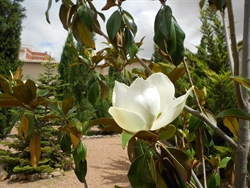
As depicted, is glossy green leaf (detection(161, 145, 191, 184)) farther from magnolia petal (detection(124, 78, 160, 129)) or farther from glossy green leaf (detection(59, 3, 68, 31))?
glossy green leaf (detection(59, 3, 68, 31))

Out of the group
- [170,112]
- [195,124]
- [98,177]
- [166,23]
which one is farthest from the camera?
[98,177]

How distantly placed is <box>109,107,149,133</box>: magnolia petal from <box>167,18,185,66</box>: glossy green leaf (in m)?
0.23

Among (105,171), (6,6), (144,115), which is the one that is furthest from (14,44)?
(144,115)

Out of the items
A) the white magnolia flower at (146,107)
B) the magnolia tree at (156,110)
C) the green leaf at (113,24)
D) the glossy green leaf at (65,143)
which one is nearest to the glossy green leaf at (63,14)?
the magnolia tree at (156,110)

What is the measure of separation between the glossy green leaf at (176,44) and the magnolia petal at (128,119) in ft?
0.74

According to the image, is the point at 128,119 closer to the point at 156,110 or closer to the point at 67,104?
the point at 156,110

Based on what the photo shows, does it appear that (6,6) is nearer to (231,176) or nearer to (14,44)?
(14,44)

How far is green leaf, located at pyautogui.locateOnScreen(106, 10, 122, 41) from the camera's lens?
0.64 metres

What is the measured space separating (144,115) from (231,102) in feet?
8.74

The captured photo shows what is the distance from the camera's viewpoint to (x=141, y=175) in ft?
1.48

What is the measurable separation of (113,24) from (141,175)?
44 cm

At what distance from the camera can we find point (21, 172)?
11.1 ft

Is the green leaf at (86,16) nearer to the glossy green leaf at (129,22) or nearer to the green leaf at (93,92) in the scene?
the glossy green leaf at (129,22)

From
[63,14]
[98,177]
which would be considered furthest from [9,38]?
[63,14]
